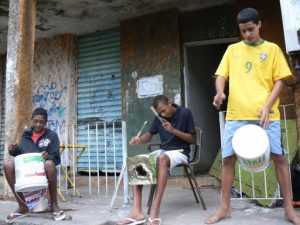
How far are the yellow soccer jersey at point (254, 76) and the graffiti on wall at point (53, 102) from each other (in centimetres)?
501

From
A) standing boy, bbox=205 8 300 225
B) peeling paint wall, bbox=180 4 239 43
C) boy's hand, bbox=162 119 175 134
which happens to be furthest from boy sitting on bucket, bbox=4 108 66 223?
peeling paint wall, bbox=180 4 239 43

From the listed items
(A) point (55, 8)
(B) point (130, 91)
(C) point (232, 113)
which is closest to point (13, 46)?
(A) point (55, 8)

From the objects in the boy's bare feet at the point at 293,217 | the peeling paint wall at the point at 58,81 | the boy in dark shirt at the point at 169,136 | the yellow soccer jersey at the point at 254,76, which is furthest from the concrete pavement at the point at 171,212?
the peeling paint wall at the point at 58,81

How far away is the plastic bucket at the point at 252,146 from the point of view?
306 centimetres

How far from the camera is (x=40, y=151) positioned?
4117mm

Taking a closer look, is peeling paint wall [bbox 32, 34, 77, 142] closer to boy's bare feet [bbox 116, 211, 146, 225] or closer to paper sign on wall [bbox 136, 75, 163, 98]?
paper sign on wall [bbox 136, 75, 163, 98]

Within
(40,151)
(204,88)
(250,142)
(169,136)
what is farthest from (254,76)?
(204,88)

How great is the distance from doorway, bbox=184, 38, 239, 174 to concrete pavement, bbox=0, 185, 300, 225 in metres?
2.09

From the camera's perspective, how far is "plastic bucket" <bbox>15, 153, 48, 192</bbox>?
3.71 m

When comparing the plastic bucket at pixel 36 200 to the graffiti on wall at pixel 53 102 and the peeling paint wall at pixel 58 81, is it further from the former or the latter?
the graffiti on wall at pixel 53 102

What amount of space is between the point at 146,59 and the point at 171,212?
141 inches

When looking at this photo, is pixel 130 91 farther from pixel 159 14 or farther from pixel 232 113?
pixel 232 113

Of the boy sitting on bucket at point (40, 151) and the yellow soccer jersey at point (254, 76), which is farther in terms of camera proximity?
the boy sitting on bucket at point (40, 151)

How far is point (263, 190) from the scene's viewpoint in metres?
4.39
